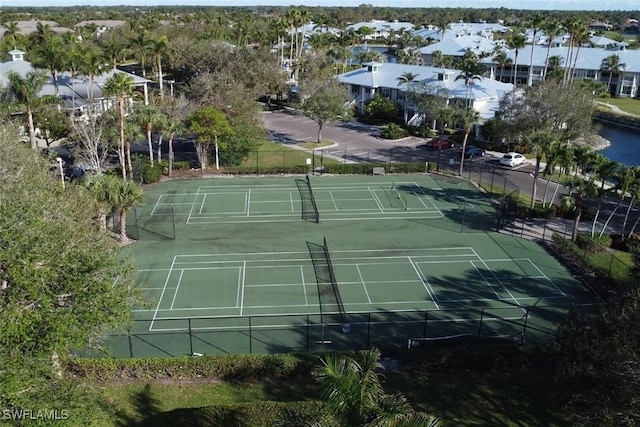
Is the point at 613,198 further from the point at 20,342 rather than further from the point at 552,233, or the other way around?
the point at 20,342

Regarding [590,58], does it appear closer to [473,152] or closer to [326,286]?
[473,152]

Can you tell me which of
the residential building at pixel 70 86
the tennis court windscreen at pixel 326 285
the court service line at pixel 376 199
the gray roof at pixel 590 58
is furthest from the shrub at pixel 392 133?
the gray roof at pixel 590 58

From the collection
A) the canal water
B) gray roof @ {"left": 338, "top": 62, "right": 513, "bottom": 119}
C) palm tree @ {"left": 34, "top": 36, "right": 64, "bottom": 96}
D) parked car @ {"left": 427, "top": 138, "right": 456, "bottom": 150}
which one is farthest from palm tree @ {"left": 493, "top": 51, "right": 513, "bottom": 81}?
palm tree @ {"left": 34, "top": 36, "right": 64, "bottom": 96}

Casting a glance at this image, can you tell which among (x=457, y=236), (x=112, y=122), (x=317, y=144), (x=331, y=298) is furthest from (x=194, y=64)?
(x=331, y=298)

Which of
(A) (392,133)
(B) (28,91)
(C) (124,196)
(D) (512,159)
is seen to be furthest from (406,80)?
(C) (124,196)

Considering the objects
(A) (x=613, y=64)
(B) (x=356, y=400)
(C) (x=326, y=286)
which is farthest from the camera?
(A) (x=613, y=64)
